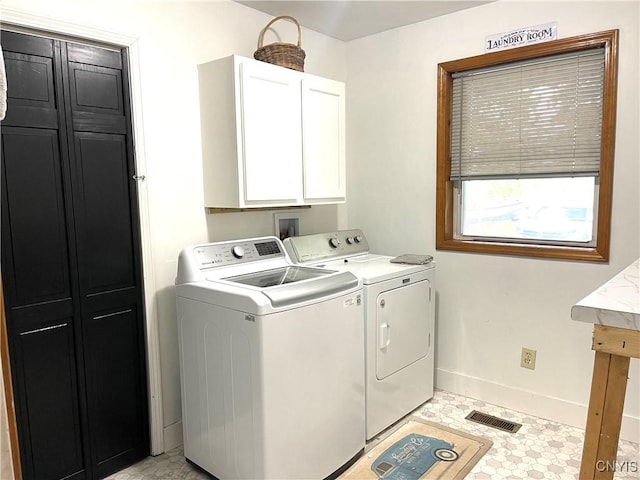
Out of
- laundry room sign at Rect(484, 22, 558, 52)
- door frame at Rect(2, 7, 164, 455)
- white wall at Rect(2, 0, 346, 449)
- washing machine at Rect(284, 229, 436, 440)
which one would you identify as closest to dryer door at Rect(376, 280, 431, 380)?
washing machine at Rect(284, 229, 436, 440)

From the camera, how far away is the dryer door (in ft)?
7.82

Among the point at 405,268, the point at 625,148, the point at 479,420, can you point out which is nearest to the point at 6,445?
the point at 405,268

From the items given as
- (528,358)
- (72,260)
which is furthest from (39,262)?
(528,358)

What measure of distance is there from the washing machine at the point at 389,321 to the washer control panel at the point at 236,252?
0.14 meters

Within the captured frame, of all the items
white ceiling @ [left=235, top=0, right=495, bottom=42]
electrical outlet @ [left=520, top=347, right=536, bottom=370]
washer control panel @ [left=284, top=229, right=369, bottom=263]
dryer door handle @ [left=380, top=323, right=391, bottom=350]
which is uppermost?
white ceiling @ [left=235, top=0, right=495, bottom=42]

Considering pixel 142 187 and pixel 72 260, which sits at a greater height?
pixel 142 187

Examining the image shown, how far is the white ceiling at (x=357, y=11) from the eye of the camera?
260 cm

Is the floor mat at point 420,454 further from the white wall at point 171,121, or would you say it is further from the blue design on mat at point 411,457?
the white wall at point 171,121

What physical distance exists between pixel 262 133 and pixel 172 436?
1.63 m

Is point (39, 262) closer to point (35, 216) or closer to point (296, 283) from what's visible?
point (35, 216)

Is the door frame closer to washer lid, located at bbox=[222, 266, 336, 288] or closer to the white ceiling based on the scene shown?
washer lid, located at bbox=[222, 266, 336, 288]

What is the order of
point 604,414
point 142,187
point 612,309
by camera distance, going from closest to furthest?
1. point 612,309
2. point 604,414
3. point 142,187

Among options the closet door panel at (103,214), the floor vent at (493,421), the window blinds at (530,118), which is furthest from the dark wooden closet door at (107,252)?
the window blinds at (530,118)

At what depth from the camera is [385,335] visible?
7.87 ft
